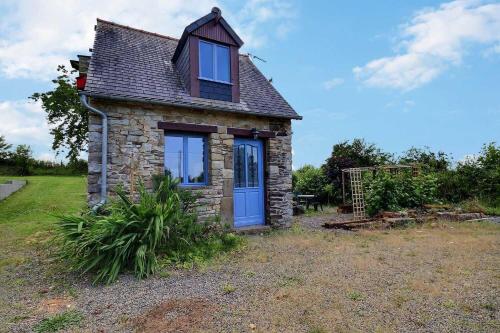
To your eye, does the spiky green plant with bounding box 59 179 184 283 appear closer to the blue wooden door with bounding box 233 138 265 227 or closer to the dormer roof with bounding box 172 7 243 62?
the blue wooden door with bounding box 233 138 265 227

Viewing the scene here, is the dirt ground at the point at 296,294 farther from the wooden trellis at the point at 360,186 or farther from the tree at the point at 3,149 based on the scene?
the tree at the point at 3,149

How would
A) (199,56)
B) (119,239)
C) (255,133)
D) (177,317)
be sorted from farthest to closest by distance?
(255,133) → (199,56) → (119,239) → (177,317)

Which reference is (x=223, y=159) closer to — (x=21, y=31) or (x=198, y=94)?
(x=198, y=94)

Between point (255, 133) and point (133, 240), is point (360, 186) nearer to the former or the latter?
point (255, 133)

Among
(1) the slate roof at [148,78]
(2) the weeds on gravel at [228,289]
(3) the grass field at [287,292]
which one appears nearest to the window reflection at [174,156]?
(1) the slate roof at [148,78]

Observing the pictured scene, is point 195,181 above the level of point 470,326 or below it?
above

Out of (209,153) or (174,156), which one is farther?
(209,153)

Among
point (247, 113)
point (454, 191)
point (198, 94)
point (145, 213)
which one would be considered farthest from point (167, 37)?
point (454, 191)

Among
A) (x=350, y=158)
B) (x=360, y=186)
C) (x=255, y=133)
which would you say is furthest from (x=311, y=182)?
(x=255, y=133)

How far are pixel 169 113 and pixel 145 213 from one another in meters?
3.13

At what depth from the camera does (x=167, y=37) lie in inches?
398

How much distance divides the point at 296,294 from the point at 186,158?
5.05 meters

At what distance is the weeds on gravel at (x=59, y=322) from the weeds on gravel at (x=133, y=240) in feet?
3.78

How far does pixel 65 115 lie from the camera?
27.4 m
